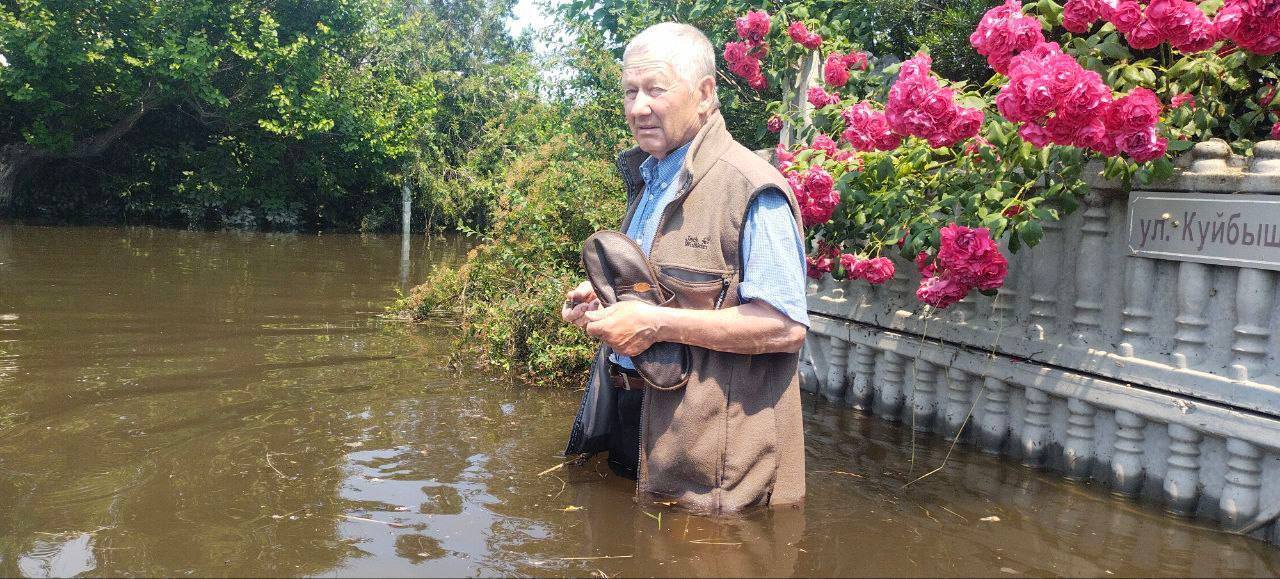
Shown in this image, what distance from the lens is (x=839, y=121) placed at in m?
5.91

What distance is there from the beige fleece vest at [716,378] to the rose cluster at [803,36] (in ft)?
13.6

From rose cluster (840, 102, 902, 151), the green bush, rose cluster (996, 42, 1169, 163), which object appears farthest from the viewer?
the green bush

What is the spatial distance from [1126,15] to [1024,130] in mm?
593


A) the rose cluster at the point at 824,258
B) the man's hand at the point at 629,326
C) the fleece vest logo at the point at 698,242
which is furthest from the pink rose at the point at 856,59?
the man's hand at the point at 629,326

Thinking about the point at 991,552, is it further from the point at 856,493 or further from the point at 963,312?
the point at 963,312

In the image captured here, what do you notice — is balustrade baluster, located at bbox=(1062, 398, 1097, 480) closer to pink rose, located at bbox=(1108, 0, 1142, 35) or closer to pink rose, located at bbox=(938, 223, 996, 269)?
pink rose, located at bbox=(938, 223, 996, 269)

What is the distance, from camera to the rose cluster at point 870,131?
467 cm

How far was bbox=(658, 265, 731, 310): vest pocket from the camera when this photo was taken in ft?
10.2

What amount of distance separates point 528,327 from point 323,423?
1.91m

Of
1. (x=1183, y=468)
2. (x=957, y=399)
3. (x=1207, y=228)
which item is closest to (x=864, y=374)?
(x=957, y=399)

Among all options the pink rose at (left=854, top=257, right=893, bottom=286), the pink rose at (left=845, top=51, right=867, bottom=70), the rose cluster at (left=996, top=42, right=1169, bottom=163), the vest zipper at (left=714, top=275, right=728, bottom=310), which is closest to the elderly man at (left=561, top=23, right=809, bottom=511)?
the vest zipper at (left=714, top=275, right=728, bottom=310)

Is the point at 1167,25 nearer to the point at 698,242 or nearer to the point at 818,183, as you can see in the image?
the point at 818,183

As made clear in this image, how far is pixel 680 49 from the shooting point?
3105 millimetres

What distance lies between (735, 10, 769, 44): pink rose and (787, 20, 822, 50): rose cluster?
19 centimetres
